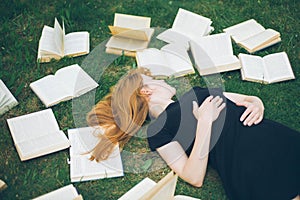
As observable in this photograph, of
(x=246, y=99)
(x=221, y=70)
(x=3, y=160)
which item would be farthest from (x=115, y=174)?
(x=221, y=70)

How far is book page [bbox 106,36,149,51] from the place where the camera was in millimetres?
4586

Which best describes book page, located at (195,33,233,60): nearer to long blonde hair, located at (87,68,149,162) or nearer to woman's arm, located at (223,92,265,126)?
woman's arm, located at (223,92,265,126)

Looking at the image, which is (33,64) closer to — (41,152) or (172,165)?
(41,152)

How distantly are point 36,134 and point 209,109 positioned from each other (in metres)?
1.38

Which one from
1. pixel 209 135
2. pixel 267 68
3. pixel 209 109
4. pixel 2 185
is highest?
pixel 209 109

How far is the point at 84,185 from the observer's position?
3.57m

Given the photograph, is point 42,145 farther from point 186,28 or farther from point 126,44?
point 186,28

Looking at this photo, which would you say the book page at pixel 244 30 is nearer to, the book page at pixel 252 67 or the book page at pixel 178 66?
the book page at pixel 252 67

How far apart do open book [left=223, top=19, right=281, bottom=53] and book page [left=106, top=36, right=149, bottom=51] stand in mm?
887

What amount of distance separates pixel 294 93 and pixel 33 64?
2388 mm

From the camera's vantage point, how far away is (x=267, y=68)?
14.6 ft

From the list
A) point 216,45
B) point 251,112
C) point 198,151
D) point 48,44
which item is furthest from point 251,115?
point 48,44

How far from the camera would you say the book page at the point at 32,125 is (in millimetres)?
3832

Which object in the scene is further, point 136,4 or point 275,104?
point 136,4
